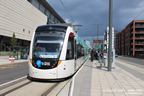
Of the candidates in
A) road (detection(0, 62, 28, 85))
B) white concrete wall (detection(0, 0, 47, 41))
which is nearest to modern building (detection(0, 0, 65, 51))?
white concrete wall (detection(0, 0, 47, 41))

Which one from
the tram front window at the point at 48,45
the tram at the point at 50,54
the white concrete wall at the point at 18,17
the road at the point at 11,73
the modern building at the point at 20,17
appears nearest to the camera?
the tram at the point at 50,54

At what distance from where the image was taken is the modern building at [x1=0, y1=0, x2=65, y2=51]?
3429 cm

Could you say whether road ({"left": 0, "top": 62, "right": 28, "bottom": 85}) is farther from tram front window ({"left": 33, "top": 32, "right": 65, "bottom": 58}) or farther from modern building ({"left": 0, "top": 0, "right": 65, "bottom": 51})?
modern building ({"left": 0, "top": 0, "right": 65, "bottom": 51})

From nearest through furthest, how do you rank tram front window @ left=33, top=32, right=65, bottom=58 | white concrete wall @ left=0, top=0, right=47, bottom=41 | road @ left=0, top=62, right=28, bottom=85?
tram front window @ left=33, top=32, right=65, bottom=58 < road @ left=0, top=62, right=28, bottom=85 < white concrete wall @ left=0, top=0, right=47, bottom=41

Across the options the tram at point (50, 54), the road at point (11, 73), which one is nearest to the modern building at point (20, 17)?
the road at point (11, 73)

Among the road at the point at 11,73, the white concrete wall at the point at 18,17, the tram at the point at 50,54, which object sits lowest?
the road at the point at 11,73

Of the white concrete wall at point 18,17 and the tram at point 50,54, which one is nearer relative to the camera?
the tram at point 50,54

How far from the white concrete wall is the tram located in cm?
3135

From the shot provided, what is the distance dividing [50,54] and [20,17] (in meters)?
37.8

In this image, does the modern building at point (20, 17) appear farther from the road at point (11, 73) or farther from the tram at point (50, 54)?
the tram at point (50, 54)

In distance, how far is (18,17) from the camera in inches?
1534

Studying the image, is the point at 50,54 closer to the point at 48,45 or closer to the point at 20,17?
the point at 48,45

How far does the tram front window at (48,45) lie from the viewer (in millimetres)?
6387

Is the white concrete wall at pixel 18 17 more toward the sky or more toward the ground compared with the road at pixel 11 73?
more toward the sky
